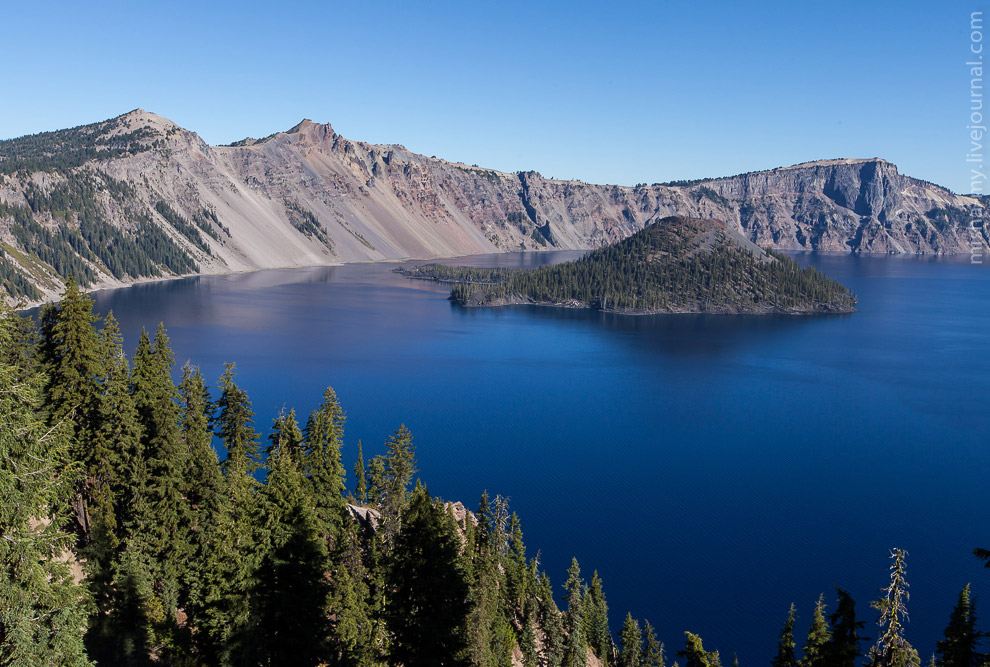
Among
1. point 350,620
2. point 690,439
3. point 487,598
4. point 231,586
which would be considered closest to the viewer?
point 231,586

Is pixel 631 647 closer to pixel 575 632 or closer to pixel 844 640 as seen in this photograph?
pixel 575 632

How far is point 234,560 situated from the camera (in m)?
24.4

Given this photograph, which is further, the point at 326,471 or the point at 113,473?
the point at 326,471

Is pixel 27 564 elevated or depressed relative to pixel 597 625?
elevated

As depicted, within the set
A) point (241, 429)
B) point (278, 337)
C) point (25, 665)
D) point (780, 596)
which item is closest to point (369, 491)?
point (241, 429)

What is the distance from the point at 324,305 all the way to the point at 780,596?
165 m

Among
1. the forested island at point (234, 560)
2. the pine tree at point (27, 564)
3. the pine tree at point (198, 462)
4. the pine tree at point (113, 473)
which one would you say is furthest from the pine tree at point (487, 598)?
the pine tree at point (113, 473)

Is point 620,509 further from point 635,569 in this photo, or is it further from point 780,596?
point 780,596

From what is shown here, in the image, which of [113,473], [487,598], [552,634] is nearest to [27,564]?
[113,473]

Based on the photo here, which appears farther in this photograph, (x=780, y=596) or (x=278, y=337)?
(x=278, y=337)

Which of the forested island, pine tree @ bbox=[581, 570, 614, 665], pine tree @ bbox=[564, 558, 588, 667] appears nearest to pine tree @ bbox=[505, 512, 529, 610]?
the forested island

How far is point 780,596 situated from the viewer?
168ft

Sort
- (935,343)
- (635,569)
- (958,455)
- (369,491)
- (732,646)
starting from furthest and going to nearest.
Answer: (935,343)
(958,455)
(369,491)
(635,569)
(732,646)

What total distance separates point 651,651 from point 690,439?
156 feet
